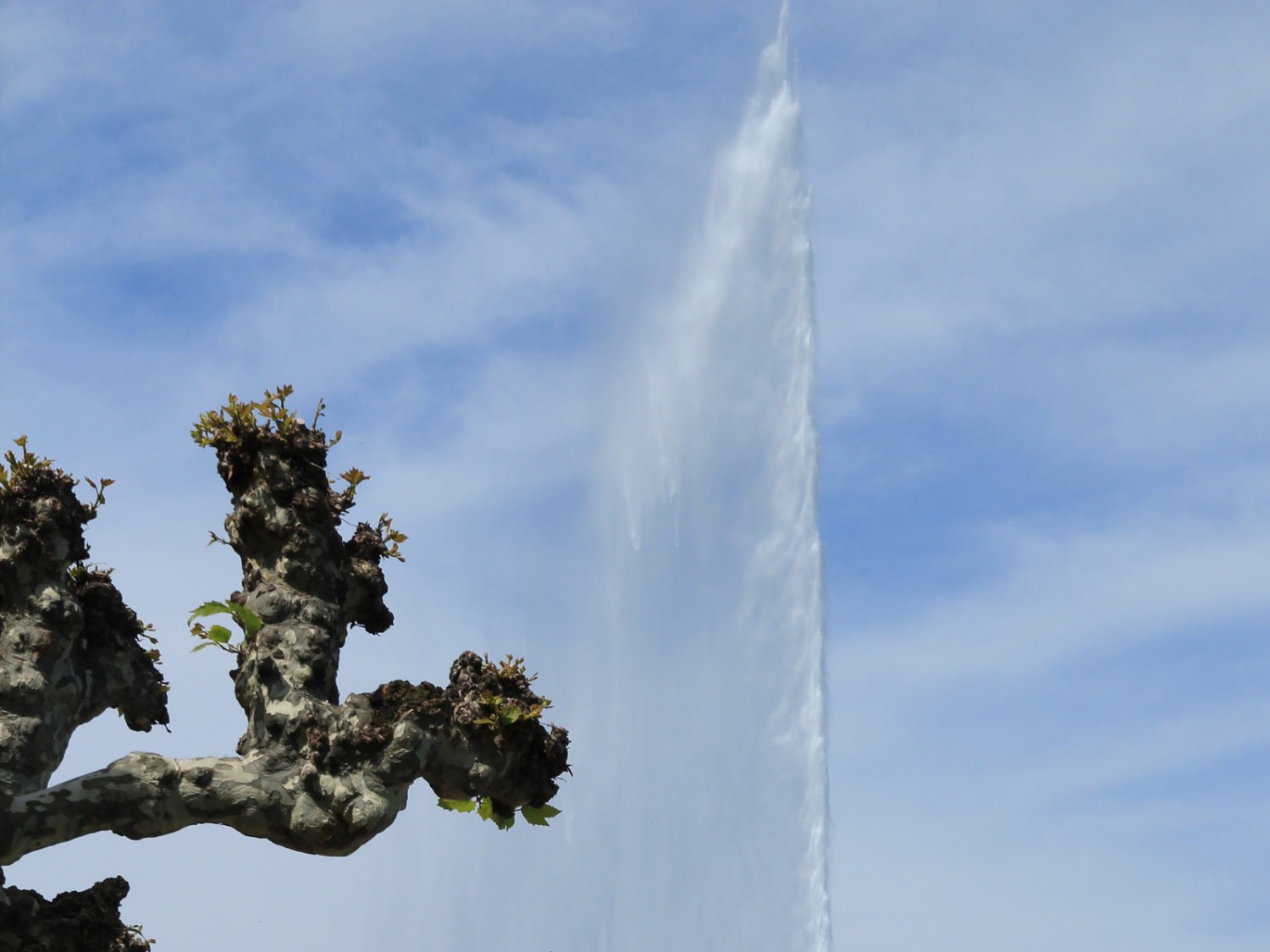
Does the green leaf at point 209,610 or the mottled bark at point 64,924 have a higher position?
the green leaf at point 209,610

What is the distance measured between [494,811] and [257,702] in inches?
83.6

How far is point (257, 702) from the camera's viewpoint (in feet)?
42.9

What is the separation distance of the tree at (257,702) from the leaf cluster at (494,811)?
0.02 m

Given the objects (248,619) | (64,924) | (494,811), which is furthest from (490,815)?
(64,924)

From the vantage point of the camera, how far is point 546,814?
43.5 feet

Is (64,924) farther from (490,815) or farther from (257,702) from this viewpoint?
(490,815)

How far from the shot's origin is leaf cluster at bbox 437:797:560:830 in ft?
42.8

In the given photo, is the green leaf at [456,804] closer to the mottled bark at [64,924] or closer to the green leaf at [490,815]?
the green leaf at [490,815]

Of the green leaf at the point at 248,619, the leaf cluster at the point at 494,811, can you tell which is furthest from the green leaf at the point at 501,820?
the green leaf at the point at 248,619

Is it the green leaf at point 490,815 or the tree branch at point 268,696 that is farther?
the green leaf at point 490,815

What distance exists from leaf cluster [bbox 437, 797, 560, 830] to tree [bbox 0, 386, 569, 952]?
22 mm

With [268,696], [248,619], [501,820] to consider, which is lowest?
[501,820]

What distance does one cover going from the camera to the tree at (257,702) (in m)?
12.6

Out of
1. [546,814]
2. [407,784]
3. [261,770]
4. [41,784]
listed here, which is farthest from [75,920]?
[546,814]
